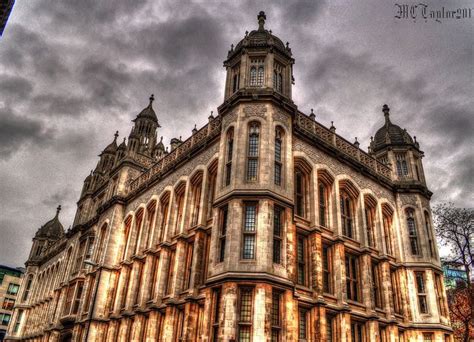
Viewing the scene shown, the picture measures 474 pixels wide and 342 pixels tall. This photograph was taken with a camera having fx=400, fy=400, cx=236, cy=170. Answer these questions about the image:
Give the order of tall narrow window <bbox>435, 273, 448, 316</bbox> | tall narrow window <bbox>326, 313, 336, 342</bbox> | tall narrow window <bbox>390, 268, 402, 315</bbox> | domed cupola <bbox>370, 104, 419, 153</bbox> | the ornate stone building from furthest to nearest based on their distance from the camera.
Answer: domed cupola <bbox>370, 104, 419, 153</bbox> < tall narrow window <bbox>435, 273, 448, 316</bbox> < tall narrow window <bbox>390, 268, 402, 315</bbox> < tall narrow window <bbox>326, 313, 336, 342</bbox> < the ornate stone building

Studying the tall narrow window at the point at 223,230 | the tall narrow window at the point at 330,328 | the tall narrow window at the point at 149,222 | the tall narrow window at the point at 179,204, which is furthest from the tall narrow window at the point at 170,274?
the tall narrow window at the point at 330,328

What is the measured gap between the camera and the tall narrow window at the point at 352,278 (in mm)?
22922

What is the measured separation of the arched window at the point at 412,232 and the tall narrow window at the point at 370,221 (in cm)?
301

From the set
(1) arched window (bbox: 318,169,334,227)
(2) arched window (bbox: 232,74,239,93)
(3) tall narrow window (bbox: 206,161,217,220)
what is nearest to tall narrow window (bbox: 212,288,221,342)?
(3) tall narrow window (bbox: 206,161,217,220)

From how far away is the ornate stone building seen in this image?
1844cm

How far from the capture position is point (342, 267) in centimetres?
2208

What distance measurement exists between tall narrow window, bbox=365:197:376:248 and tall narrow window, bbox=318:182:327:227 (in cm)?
416

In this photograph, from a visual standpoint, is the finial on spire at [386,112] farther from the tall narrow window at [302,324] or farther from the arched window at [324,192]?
the tall narrow window at [302,324]

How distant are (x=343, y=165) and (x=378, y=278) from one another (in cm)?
739

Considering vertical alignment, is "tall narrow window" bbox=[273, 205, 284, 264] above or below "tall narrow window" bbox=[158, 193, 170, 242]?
below

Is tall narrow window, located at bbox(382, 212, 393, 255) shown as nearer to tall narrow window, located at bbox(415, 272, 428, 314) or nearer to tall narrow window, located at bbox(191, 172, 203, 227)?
tall narrow window, located at bbox(415, 272, 428, 314)

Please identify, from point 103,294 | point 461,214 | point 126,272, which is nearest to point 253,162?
point 126,272

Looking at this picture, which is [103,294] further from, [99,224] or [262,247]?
[262,247]

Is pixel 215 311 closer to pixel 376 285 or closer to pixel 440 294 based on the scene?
pixel 376 285
